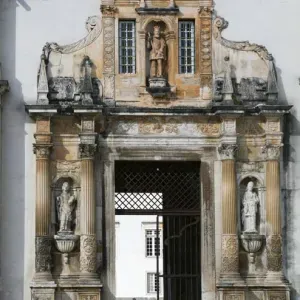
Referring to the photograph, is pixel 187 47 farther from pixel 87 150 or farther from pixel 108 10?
pixel 87 150

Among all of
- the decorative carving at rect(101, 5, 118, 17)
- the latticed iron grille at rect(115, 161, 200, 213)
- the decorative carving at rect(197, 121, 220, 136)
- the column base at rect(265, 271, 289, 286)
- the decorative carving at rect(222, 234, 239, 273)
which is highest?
the decorative carving at rect(101, 5, 118, 17)

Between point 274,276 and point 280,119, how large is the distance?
11.4 ft

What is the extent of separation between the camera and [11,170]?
25.5 meters

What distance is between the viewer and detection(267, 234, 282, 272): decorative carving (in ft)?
83.0

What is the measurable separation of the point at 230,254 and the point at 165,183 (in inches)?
95.7

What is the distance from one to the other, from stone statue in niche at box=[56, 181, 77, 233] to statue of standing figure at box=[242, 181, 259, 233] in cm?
375

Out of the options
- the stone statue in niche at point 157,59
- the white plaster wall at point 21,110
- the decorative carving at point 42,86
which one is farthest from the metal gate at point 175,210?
the decorative carving at point 42,86

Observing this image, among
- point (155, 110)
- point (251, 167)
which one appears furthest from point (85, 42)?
point (251, 167)

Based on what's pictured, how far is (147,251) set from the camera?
1912 inches

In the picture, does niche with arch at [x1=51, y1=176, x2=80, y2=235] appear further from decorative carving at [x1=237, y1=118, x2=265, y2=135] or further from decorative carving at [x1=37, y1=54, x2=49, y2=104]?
decorative carving at [x1=237, y1=118, x2=265, y2=135]

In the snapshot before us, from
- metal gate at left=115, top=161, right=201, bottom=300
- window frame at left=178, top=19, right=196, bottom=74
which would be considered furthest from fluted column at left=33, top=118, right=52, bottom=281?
window frame at left=178, top=19, right=196, bottom=74

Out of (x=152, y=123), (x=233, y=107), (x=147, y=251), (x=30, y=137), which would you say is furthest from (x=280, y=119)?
(x=147, y=251)

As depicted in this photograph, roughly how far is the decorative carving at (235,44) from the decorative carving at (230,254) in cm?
418

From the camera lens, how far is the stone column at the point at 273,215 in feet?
83.0
